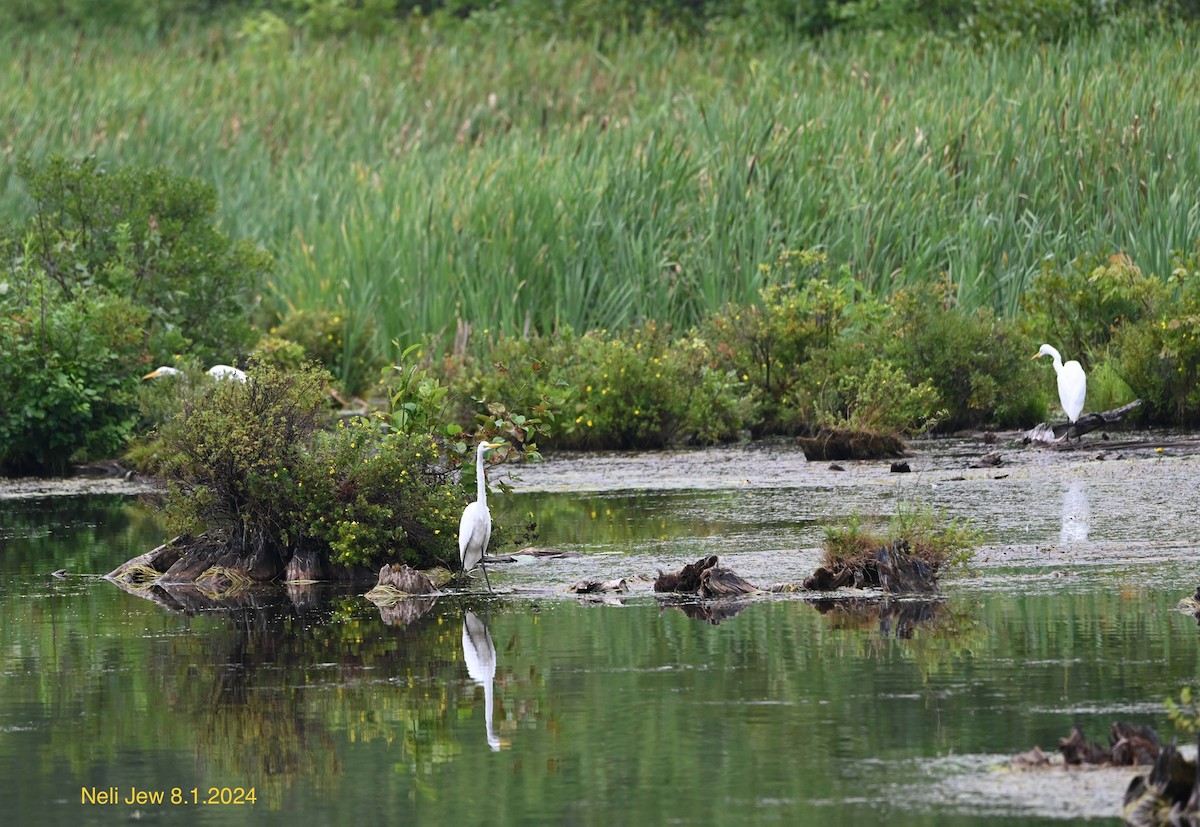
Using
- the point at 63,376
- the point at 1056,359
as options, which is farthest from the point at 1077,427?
the point at 63,376

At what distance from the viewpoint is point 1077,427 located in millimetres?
17156

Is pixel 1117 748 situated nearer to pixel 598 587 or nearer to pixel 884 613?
pixel 884 613

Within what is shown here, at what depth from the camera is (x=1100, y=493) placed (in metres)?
14.1

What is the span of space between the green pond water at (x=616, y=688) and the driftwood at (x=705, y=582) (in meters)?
0.13

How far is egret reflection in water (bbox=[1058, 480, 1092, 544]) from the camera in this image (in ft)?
39.5

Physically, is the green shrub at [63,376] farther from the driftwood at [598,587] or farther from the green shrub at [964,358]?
the driftwood at [598,587]

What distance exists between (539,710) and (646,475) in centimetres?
919

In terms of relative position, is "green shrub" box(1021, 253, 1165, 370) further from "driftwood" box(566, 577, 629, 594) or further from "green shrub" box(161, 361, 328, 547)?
"driftwood" box(566, 577, 629, 594)

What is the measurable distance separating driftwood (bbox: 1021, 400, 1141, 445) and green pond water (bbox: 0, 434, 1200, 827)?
3.76 m

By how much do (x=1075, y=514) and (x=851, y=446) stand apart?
432 centimetres

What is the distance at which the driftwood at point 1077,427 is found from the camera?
17.1 metres

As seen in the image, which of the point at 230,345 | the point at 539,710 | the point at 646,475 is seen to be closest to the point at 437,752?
the point at 539,710

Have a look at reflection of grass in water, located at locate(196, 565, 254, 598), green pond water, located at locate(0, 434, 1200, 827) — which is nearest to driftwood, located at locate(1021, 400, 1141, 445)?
green pond water, located at locate(0, 434, 1200, 827)

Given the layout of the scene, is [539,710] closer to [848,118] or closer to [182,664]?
[182,664]
